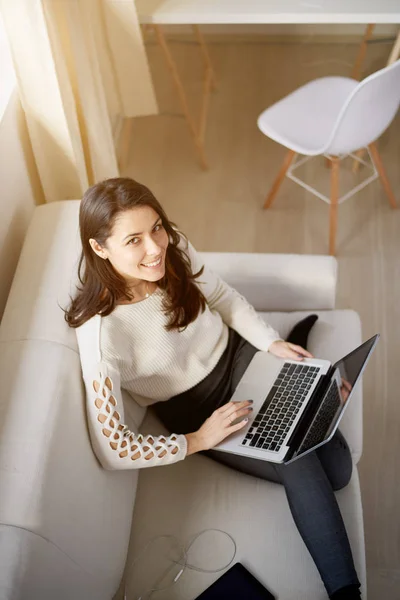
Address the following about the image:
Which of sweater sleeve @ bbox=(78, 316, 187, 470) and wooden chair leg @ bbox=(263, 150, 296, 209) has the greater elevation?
sweater sleeve @ bbox=(78, 316, 187, 470)

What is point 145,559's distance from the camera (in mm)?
1619

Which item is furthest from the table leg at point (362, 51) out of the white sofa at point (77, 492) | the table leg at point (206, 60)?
the white sofa at point (77, 492)

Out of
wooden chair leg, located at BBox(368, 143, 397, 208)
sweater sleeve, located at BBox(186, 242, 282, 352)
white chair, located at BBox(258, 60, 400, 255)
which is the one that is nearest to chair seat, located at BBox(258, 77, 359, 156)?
white chair, located at BBox(258, 60, 400, 255)

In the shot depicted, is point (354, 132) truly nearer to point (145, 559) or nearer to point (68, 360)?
point (68, 360)

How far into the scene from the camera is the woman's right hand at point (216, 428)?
1646mm

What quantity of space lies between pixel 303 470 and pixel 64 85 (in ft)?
4.16

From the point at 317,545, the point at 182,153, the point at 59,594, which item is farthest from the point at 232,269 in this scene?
the point at 182,153

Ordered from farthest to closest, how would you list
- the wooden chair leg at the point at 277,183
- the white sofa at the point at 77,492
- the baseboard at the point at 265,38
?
the baseboard at the point at 265,38 → the wooden chair leg at the point at 277,183 → the white sofa at the point at 77,492

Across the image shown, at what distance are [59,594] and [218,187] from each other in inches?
86.6

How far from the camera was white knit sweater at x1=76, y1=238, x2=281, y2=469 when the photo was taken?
1.54 m

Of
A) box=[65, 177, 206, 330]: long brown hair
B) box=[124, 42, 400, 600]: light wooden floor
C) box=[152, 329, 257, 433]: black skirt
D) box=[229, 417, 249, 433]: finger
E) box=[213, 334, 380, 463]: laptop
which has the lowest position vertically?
box=[124, 42, 400, 600]: light wooden floor

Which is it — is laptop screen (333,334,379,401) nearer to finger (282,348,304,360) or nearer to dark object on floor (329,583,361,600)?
finger (282,348,304,360)

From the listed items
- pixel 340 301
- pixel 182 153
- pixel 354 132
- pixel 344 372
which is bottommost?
pixel 340 301

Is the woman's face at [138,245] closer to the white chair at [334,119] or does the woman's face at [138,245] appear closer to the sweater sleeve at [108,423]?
the sweater sleeve at [108,423]
